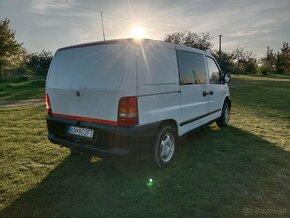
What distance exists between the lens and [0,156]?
4.85 meters

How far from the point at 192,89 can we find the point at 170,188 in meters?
2.07

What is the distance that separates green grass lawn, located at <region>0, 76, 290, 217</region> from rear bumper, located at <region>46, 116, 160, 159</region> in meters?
0.49

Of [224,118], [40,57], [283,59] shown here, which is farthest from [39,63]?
[283,59]

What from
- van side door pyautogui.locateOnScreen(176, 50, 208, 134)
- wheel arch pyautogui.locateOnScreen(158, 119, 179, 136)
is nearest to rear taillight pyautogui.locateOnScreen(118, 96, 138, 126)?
wheel arch pyautogui.locateOnScreen(158, 119, 179, 136)

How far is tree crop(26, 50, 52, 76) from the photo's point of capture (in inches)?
1375

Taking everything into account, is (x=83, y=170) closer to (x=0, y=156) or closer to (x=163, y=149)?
(x=163, y=149)

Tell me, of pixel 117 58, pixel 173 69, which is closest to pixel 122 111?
pixel 117 58

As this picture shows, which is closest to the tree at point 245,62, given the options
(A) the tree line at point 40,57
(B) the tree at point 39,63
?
(A) the tree line at point 40,57

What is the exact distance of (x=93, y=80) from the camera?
3650 mm

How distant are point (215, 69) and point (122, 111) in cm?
364

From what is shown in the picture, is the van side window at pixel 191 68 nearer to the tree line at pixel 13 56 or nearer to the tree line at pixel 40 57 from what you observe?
the tree line at pixel 40 57

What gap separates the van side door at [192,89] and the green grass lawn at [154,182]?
0.65 metres

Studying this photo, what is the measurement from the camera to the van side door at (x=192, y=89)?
15.1 ft

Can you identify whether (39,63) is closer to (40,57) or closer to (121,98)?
Answer: (40,57)
